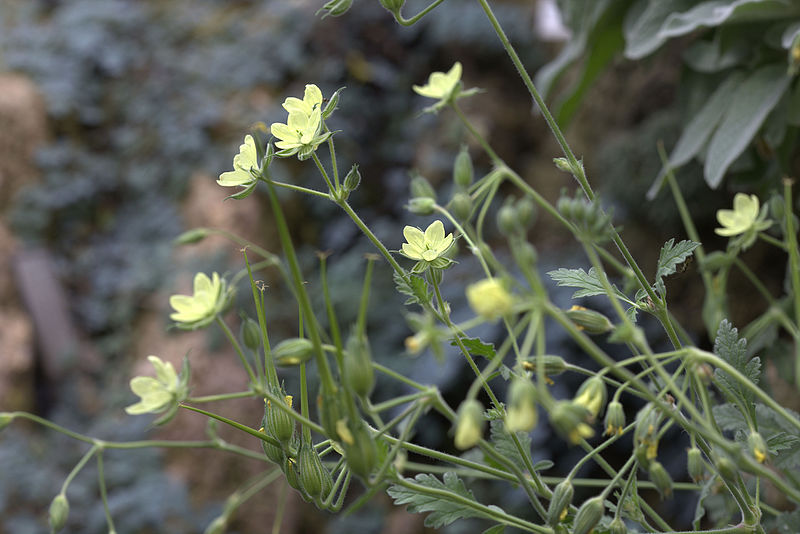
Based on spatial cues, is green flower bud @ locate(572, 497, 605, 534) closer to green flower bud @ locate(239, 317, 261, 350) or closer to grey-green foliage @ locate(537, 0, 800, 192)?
green flower bud @ locate(239, 317, 261, 350)

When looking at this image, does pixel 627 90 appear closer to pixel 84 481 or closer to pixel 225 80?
pixel 225 80

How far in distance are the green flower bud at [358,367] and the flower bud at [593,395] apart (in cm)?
8

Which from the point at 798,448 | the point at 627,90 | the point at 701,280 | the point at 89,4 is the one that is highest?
the point at 798,448

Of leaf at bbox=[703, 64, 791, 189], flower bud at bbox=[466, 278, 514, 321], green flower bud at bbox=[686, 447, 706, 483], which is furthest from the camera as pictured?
leaf at bbox=[703, 64, 791, 189]

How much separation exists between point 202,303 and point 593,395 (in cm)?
16

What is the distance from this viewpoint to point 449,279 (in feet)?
4.60

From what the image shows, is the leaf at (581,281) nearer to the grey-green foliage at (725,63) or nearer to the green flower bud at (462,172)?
the green flower bud at (462,172)

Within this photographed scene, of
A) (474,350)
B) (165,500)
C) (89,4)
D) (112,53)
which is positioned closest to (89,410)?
(165,500)

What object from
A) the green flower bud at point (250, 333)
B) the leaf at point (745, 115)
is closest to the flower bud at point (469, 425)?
the green flower bud at point (250, 333)

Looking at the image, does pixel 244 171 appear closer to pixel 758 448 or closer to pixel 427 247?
pixel 427 247

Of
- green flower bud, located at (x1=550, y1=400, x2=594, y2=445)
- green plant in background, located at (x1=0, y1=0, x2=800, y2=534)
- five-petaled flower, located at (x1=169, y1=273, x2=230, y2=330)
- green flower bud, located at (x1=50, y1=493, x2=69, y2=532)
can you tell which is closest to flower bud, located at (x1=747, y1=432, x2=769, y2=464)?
green plant in background, located at (x1=0, y1=0, x2=800, y2=534)

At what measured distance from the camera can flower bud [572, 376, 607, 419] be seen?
254 millimetres

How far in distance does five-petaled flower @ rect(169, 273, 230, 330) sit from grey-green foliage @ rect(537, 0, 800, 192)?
18.3 inches

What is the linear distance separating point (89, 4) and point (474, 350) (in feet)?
6.97
